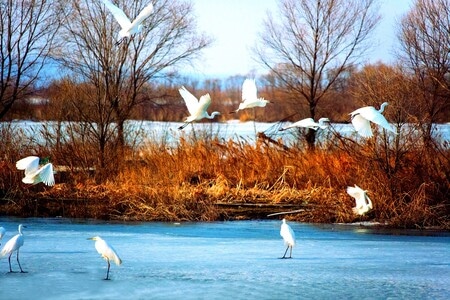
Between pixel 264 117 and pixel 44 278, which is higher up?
pixel 264 117

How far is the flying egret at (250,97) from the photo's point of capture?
13617 millimetres

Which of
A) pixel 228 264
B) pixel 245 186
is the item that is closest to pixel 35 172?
pixel 228 264

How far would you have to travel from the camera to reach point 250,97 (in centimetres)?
1380

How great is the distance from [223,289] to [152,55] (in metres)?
20.5

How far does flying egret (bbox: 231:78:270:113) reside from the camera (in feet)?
44.7

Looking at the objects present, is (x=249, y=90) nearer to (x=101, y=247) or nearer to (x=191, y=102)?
(x=191, y=102)

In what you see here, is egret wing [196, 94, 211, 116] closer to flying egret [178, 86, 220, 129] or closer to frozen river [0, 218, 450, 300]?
flying egret [178, 86, 220, 129]

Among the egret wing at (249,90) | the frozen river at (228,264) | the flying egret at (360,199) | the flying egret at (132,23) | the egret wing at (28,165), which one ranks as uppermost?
the flying egret at (132,23)

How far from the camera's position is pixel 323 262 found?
10.3 m

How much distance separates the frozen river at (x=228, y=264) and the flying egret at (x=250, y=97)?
6.94 feet

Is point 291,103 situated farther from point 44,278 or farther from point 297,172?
point 44,278

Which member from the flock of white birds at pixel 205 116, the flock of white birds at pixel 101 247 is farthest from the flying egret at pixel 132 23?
the flock of white birds at pixel 101 247

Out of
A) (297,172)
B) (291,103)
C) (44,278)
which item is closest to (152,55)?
(291,103)

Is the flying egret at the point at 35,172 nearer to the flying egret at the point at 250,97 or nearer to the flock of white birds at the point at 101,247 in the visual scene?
the flock of white birds at the point at 101,247
